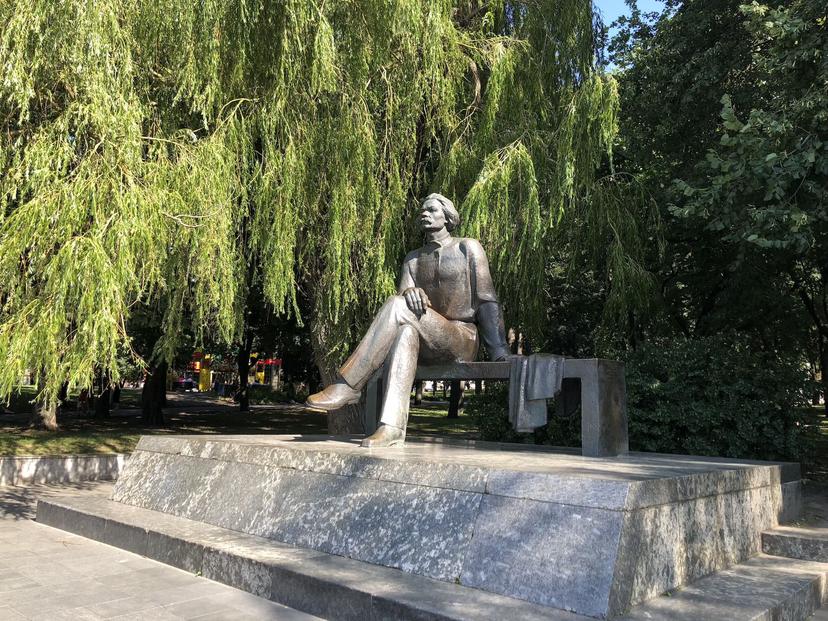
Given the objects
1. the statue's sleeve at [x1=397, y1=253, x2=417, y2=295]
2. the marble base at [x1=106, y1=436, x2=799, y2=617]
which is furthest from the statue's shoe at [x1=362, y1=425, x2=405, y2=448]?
the statue's sleeve at [x1=397, y1=253, x2=417, y2=295]

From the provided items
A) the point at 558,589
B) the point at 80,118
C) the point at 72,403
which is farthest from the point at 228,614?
the point at 72,403

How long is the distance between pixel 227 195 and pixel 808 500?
21.6 feet

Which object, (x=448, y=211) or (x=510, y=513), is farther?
(x=448, y=211)

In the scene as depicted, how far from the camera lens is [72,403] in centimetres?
2875

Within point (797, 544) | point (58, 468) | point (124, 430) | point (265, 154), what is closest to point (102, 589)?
point (797, 544)

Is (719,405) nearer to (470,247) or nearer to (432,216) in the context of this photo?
(470,247)

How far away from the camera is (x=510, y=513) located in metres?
3.92

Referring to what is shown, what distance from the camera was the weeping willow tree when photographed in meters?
5.96

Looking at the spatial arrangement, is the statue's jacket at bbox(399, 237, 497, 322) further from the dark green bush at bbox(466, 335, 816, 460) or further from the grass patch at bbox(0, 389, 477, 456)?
the dark green bush at bbox(466, 335, 816, 460)

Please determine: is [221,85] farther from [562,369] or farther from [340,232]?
[562,369]

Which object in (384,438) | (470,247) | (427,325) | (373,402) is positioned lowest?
(384,438)

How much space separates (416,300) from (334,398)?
103 centimetres

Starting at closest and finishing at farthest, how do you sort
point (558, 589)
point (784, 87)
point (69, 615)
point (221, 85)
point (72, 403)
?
1. point (558, 589)
2. point (69, 615)
3. point (221, 85)
4. point (784, 87)
5. point (72, 403)

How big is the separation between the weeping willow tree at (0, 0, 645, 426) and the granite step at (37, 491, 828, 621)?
1701 millimetres
